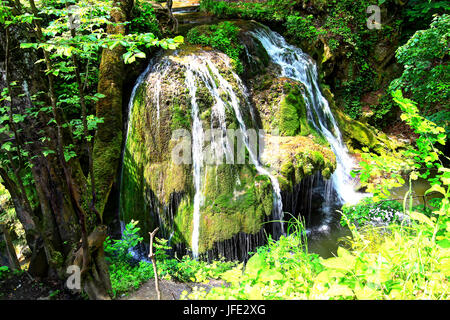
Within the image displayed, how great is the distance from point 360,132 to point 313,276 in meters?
8.51

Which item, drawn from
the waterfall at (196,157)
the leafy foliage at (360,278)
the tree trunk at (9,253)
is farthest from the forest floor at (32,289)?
the waterfall at (196,157)

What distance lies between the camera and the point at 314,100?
8.30m

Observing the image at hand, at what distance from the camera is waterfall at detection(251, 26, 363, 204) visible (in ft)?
25.1

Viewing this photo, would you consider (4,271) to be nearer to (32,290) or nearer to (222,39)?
(32,290)

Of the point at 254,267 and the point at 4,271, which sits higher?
the point at 254,267

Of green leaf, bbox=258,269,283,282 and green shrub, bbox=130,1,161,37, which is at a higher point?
green shrub, bbox=130,1,161,37

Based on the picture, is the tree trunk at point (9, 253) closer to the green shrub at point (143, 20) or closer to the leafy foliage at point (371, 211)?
the leafy foliage at point (371, 211)

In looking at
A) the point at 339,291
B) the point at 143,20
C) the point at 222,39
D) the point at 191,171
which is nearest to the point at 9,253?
the point at 191,171

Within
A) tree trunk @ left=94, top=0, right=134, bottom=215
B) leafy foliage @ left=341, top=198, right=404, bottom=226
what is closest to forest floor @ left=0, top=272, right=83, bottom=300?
tree trunk @ left=94, top=0, right=134, bottom=215

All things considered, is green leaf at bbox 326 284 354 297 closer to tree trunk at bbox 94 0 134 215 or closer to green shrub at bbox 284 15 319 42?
tree trunk at bbox 94 0 134 215

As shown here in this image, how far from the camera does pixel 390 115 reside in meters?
10.6

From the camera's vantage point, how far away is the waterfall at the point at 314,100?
7.65m

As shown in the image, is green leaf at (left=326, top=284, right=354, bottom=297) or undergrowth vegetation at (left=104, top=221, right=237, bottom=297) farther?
undergrowth vegetation at (left=104, top=221, right=237, bottom=297)

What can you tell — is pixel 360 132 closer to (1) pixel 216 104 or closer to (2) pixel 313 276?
(1) pixel 216 104
